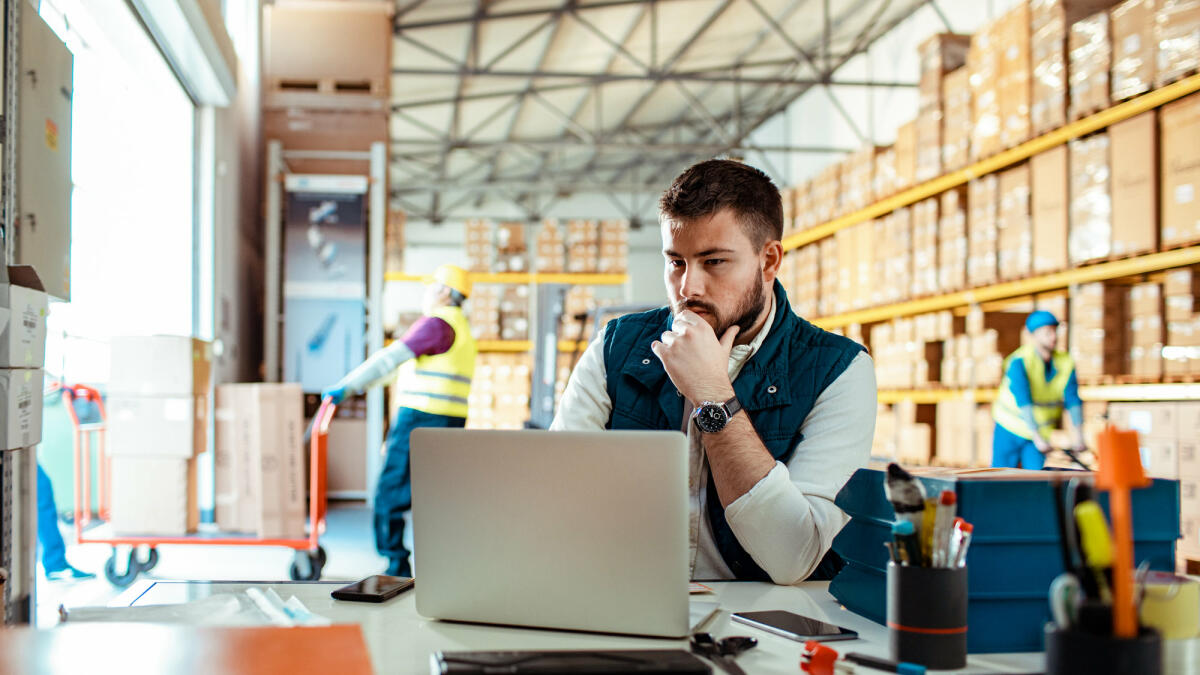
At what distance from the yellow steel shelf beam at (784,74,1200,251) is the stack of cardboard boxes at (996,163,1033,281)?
111 mm

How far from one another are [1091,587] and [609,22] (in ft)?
34.0

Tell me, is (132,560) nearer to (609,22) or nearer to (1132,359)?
(1132,359)

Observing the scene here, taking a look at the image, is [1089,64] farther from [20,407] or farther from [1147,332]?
[20,407]

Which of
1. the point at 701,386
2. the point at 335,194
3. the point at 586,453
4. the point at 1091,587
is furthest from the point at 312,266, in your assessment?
the point at 1091,587

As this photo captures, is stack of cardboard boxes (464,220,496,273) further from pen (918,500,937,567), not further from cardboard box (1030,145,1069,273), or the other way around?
pen (918,500,937,567)

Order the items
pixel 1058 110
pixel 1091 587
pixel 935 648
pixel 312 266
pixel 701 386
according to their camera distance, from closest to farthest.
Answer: pixel 1091 587 → pixel 935 648 → pixel 701 386 → pixel 1058 110 → pixel 312 266

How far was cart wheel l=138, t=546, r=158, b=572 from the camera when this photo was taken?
184 inches

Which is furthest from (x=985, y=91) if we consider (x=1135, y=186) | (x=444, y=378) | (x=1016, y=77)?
(x=444, y=378)

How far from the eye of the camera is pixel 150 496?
4.55 metres

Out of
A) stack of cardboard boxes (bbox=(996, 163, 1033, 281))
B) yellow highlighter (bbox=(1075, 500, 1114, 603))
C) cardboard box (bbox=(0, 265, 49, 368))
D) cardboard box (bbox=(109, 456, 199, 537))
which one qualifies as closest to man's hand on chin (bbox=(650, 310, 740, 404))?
yellow highlighter (bbox=(1075, 500, 1114, 603))

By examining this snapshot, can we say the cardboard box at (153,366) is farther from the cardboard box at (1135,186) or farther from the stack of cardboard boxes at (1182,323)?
the stack of cardboard boxes at (1182,323)

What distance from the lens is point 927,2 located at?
1041 centimetres

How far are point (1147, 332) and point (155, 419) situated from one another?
196 inches

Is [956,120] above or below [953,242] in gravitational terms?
above
